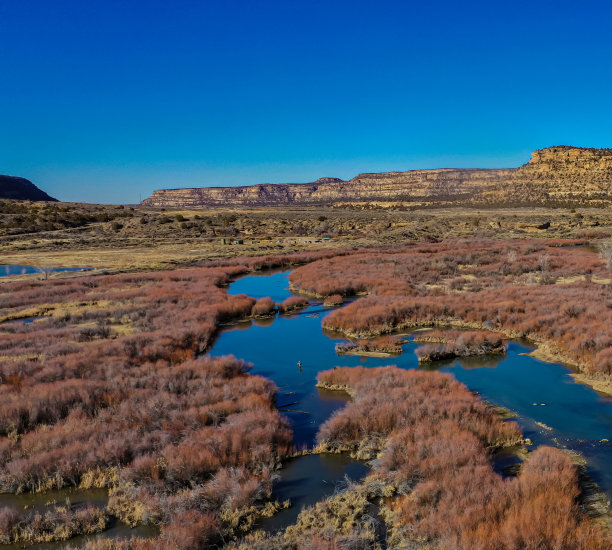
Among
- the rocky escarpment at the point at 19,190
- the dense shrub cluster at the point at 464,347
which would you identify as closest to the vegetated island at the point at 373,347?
the dense shrub cluster at the point at 464,347

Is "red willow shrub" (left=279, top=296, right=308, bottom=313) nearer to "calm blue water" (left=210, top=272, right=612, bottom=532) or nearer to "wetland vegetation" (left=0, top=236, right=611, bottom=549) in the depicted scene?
"wetland vegetation" (left=0, top=236, right=611, bottom=549)

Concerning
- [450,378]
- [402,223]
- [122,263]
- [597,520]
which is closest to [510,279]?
[450,378]

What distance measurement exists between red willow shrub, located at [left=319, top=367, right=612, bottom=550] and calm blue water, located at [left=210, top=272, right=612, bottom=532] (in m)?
0.85

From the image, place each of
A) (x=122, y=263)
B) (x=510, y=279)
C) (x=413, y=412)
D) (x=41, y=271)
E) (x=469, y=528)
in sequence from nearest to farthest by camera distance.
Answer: (x=469, y=528) < (x=413, y=412) < (x=510, y=279) < (x=41, y=271) < (x=122, y=263)

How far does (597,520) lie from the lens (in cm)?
592

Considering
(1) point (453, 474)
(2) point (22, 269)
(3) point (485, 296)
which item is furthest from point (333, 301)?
(2) point (22, 269)

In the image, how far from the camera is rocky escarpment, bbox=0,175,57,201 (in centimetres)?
13362

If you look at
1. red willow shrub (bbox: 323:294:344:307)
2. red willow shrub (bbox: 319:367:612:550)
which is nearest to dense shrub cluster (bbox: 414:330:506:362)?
red willow shrub (bbox: 319:367:612:550)

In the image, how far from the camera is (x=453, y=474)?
21.3ft

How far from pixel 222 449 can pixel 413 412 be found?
12.2 feet

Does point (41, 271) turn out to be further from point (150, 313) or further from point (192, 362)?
point (192, 362)

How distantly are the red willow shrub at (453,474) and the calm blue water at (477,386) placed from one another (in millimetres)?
853

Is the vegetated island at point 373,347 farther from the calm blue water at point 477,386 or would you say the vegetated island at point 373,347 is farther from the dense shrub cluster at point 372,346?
the calm blue water at point 477,386

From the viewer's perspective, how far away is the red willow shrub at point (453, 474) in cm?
519
